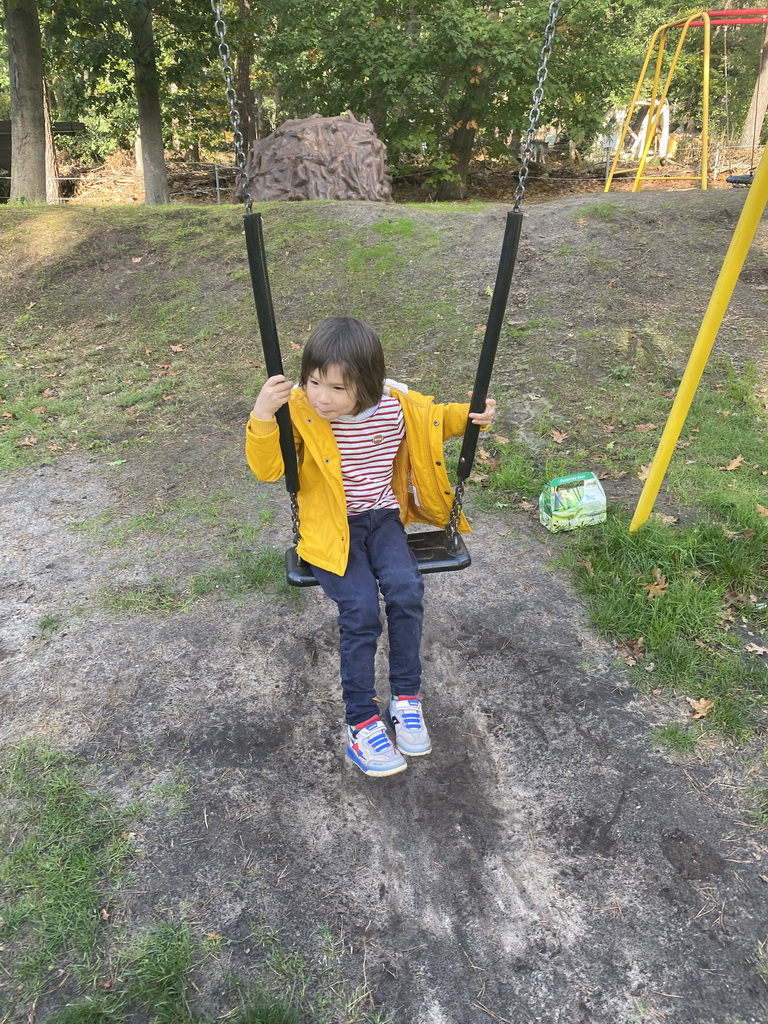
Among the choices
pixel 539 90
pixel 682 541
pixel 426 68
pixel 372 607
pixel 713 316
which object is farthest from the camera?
pixel 426 68

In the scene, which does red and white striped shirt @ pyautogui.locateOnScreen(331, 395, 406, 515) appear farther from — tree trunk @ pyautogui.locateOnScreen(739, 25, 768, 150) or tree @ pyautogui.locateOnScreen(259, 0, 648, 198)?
tree trunk @ pyautogui.locateOnScreen(739, 25, 768, 150)

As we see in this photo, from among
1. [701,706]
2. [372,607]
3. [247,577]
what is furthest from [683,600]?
[247,577]

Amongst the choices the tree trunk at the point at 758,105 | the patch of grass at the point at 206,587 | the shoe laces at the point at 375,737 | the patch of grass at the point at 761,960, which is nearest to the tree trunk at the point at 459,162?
the tree trunk at the point at 758,105

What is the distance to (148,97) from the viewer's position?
10.6m

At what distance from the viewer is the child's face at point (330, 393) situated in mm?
2266

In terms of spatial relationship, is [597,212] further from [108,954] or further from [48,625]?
[108,954]

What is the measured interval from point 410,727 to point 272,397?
1.23m

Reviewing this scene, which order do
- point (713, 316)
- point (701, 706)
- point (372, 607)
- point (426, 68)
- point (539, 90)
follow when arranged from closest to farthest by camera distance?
point (539, 90), point (372, 607), point (701, 706), point (713, 316), point (426, 68)

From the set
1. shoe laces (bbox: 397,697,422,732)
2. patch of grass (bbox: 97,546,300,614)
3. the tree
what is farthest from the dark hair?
the tree

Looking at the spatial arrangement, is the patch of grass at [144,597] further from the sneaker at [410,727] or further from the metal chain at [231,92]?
the metal chain at [231,92]

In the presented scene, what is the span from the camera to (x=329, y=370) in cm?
225

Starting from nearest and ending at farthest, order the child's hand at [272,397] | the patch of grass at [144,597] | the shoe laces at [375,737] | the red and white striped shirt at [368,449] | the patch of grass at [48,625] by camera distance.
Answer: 1. the child's hand at [272,397]
2. the shoe laces at [375,737]
3. the red and white striped shirt at [368,449]
4. the patch of grass at [48,625]
5. the patch of grass at [144,597]

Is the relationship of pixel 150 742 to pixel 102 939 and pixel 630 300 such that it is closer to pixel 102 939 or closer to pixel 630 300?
pixel 102 939

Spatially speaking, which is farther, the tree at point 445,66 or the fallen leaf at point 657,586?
the tree at point 445,66
